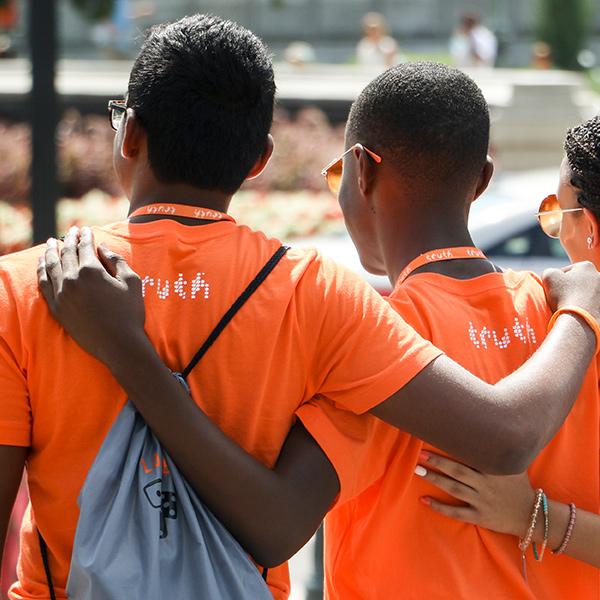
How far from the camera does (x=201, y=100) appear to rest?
2152 millimetres

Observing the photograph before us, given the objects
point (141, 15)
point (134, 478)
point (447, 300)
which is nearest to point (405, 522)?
point (447, 300)

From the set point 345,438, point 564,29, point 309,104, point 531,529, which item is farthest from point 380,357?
point 564,29

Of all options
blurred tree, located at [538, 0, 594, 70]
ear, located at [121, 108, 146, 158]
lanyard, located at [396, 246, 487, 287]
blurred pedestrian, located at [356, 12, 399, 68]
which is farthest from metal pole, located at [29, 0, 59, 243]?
blurred tree, located at [538, 0, 594, 70]

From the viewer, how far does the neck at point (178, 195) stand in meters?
2.21

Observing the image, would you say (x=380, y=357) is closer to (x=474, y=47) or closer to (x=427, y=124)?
(x=427, y=124)

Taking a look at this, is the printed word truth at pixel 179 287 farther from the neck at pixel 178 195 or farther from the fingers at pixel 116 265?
the neck at pixel 178 195

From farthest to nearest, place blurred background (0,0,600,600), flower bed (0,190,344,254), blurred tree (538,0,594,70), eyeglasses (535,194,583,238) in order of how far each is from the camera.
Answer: blurred tree (538,0,594,70) → flower bed (0,190,344,254) → blurred background (0,0,600,600) → eyeglasses (535,194,583,238)

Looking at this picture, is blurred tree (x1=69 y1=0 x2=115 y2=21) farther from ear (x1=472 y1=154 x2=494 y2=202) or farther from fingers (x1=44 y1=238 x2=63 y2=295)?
fingers (x1=44 y1=238 x2=63 y2=295)

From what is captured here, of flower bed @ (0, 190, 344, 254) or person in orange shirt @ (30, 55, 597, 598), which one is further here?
flower bed @ (0, 190, 344, 254)

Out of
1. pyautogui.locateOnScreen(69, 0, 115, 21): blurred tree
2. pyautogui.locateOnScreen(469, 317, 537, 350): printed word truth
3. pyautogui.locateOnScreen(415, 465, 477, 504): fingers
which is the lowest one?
pyautogui.locateOnScreen(69, 0, 115, 21): blurred tree

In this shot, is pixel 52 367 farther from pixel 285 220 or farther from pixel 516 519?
pixel 285 220

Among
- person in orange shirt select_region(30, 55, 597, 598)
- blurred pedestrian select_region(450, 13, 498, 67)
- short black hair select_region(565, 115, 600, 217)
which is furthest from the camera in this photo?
blurred pedestrian select_region(450, 13, 498, 67)

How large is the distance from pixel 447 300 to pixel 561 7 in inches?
1264

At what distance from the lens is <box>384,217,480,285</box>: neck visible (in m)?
2.51
